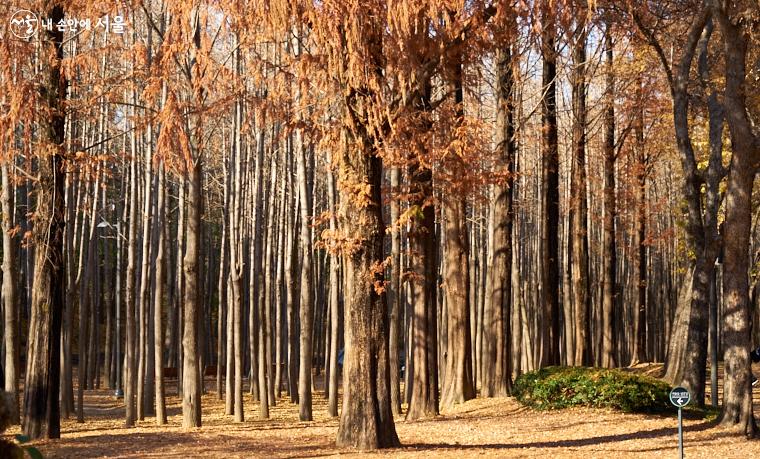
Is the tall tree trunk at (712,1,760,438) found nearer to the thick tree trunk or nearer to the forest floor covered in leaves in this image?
the forest floor covered in leaves

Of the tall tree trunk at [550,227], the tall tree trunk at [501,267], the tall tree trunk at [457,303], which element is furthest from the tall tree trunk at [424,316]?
the tall tree trunk at [550,227]

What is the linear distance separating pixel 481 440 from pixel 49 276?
6585mm

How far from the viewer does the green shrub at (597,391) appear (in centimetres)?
1511

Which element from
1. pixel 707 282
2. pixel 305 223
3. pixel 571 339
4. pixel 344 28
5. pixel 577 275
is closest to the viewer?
pixel 344 28

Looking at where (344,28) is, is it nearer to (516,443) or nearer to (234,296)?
(516,443)

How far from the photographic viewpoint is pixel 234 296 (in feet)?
62.3

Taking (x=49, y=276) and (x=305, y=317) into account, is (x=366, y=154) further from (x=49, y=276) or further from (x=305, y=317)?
(x=305, y=317)

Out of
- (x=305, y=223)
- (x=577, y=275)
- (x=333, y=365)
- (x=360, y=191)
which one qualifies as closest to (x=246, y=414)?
(x=333, y=365)

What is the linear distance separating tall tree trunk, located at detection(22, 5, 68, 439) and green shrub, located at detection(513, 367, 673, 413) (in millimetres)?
8031

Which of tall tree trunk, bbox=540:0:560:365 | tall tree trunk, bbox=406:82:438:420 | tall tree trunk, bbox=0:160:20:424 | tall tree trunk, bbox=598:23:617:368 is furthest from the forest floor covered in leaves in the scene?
tall tree trunk, bbox=598:23:617:368

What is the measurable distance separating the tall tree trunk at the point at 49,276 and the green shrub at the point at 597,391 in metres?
8.03

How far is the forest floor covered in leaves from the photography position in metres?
11.5

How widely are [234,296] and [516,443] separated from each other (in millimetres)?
8247

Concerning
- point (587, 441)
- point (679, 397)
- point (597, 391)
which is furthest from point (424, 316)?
point (679, 397)
